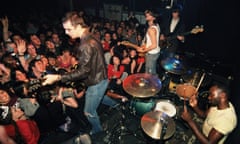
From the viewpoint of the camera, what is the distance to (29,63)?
452cm

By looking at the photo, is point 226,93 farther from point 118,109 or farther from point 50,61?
point 50,61

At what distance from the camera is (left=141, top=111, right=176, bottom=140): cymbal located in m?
2.72

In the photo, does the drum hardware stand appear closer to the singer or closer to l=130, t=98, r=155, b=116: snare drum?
l=130, t=98, r=155, b=116: snare drum

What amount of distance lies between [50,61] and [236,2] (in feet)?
16.8

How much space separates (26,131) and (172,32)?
16.7ft

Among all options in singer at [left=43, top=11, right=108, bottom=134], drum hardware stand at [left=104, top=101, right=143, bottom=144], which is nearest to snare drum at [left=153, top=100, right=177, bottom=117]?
drum hardware stand at [left=104, top=101, right=143, bottom=144]

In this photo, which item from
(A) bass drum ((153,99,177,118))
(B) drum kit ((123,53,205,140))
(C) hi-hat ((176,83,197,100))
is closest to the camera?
(B) drum kit ((123,53,205,140))

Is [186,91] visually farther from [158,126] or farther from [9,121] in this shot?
[9,121]

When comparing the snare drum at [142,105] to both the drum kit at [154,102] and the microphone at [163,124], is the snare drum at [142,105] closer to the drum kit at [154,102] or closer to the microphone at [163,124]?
the drum kit at [154,102]

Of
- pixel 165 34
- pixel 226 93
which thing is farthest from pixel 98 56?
pixel 165 34

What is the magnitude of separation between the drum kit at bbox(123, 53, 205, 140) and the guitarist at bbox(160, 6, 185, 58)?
1609 mm

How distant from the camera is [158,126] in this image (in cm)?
281

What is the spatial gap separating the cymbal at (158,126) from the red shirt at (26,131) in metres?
1.83

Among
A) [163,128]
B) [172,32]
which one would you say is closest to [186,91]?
[163,128]
